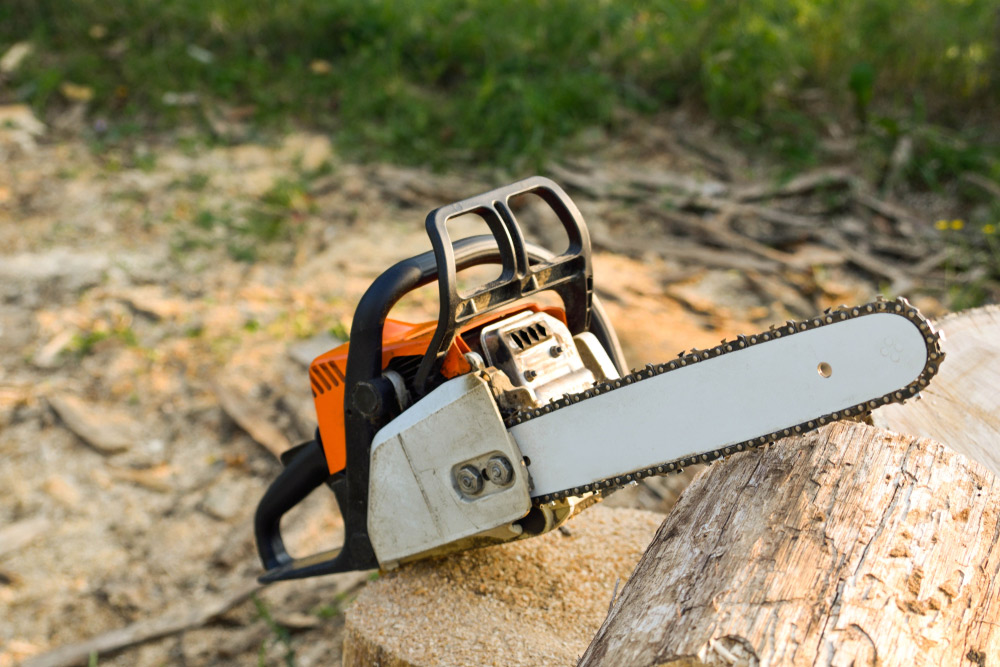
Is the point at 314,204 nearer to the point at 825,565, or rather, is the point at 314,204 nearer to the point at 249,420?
the point at 249,420

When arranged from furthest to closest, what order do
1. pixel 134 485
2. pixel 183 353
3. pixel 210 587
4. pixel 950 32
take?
pixel 950 32 → pixel 183 353 → pixel 134 485 → pixel 210 587

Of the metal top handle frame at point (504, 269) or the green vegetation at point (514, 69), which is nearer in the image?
the metal top handle frame at point (504, 269)

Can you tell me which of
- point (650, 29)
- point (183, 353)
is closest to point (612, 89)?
point (650, 29)

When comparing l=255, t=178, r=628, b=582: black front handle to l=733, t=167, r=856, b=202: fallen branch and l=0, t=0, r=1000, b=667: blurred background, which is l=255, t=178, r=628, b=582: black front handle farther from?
l=733, t=167, r=856, b=202: fallen branch

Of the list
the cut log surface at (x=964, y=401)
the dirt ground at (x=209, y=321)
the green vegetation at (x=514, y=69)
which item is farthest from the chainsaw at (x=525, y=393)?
the green vegetation at (x=514, y=69)

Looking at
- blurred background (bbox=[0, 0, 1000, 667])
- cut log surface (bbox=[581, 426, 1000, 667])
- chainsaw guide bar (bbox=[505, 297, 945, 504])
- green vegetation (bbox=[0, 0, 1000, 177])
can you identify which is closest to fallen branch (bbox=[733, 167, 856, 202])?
blurred background (bbox=[0, 0, 1000, 667])

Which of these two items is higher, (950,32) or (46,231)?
(950,32)

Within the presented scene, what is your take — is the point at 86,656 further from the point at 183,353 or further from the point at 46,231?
the point at 46,231

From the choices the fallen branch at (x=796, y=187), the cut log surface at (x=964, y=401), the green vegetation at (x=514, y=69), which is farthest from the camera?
the green vegetation at (x=514, y=69)

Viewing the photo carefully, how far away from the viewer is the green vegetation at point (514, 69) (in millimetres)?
5211

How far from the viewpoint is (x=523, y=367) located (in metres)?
1.61

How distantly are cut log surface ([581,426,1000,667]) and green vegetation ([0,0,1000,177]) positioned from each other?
3750 millimetres

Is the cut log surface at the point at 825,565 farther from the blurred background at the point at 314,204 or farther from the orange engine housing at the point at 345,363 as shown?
the blurred background at the point at 314,204

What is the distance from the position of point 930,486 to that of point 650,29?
16.2 feet
